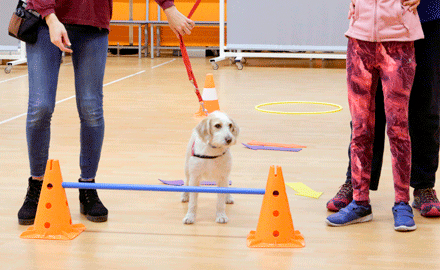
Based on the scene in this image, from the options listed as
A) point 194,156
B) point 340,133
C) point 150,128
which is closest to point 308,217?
point 194,156

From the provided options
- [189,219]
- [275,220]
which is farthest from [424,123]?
[189,219]

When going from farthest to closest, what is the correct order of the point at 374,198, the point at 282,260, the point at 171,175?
the point at 171,175
the point at 374,198
the point at 282,260

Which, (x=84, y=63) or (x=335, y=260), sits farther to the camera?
(x=84, y=63)

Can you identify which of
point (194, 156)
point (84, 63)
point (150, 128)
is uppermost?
point (84, 63)

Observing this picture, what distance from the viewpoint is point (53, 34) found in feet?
7.11

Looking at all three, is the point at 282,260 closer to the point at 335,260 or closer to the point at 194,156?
the point at 335,260

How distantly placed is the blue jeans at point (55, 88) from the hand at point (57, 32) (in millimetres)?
112

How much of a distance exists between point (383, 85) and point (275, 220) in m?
0.71

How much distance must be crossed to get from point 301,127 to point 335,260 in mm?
2651

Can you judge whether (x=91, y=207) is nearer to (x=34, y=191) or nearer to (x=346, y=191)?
(x=34, y=191)

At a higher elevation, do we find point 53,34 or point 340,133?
point 53,34

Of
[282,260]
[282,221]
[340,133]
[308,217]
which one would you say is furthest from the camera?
[340,133]

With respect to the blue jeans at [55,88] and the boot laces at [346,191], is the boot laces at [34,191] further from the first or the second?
the boot laces at [346,191]

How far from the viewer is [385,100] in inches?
92.7
